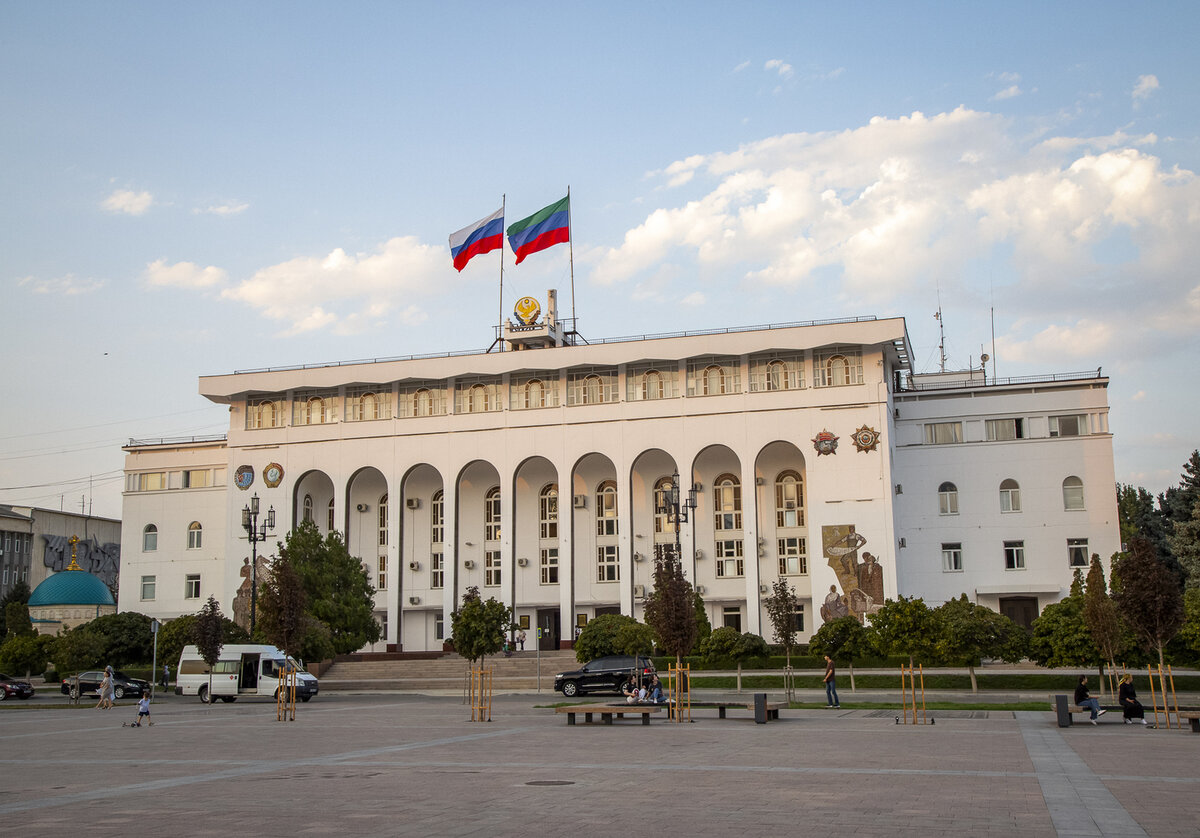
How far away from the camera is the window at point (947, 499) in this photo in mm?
50500

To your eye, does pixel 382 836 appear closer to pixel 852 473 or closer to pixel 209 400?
pixel 852 473

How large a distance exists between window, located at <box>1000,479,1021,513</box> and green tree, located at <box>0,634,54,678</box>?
46.9 metres

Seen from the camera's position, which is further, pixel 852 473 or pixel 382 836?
pixel 852 473

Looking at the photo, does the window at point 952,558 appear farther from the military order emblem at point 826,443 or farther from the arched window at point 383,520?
the arched window at point 383,520

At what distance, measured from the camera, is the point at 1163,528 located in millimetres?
52250

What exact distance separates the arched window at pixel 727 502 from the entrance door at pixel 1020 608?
12.9 meters

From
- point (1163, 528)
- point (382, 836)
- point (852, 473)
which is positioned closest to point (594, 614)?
point (852, 473)

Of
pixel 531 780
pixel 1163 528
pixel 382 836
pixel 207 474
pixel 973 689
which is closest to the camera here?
pixel 382 836

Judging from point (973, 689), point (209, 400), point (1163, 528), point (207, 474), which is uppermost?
point (209, 400)

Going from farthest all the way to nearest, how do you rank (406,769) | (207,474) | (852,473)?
(207,474), (852,473), (406,769)

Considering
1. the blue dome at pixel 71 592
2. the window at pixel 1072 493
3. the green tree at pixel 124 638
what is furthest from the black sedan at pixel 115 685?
the window at pixel 1072 493

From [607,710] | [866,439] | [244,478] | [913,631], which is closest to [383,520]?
[244,478]

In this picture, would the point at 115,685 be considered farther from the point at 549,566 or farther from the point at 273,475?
the point at 549,566

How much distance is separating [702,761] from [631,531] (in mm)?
37806
